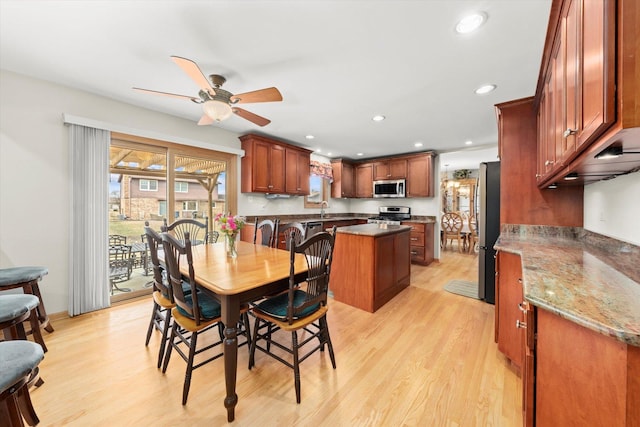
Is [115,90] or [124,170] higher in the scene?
[115,90]

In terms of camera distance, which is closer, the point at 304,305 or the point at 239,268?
the point at 304,305

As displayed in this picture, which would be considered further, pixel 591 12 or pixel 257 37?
pixel 257 37

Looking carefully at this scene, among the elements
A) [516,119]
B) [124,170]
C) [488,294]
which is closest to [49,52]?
[124,170]

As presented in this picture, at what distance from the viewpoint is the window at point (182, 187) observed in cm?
349

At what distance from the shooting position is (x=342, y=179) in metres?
5.97

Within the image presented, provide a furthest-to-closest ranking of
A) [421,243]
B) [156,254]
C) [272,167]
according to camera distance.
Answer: [421,243] < [272,167] < [156,254]

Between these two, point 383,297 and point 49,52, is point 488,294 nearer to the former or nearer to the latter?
point 383,297

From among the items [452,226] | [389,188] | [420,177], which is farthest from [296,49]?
[452,226]

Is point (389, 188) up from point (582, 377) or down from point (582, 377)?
up

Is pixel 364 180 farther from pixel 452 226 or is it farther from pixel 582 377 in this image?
pixel 582 377

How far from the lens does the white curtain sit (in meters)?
2.57

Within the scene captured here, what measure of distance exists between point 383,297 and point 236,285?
210 centimetres

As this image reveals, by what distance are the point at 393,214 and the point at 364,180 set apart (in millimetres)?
1143

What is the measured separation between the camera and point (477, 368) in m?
1.83
